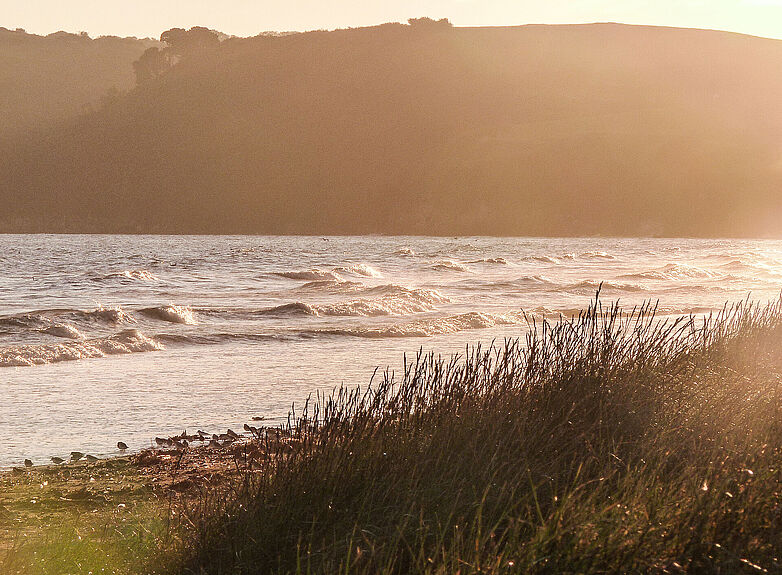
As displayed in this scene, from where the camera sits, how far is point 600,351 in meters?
6.20

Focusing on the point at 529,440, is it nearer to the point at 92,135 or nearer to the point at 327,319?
the point at 327,319

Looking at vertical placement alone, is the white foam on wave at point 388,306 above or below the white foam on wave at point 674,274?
below

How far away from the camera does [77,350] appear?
47.8ft

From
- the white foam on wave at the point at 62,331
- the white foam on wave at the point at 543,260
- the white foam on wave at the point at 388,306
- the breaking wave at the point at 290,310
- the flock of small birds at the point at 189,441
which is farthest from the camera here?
the white foam on wave at the point at 543,260

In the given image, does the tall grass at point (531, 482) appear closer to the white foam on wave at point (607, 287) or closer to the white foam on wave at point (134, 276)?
the white foam on wave at point (607, 287)

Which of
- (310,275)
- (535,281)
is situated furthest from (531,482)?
(310,275)

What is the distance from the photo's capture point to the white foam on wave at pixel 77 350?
13.7m

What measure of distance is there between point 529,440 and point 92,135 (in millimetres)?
161103

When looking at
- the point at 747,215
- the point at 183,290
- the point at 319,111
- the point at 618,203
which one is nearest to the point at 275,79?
the point at 319,111

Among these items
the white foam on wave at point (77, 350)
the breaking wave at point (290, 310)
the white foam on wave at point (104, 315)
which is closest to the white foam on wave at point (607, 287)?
the breaking wave at point (290, 310)

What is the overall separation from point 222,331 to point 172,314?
9.60 ft

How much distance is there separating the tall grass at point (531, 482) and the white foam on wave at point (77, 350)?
32.1 feet

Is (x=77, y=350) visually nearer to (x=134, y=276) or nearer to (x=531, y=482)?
(x=531, y=482)

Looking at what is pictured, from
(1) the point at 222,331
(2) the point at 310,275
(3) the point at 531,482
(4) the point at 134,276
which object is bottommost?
(4) the point at 134,276
